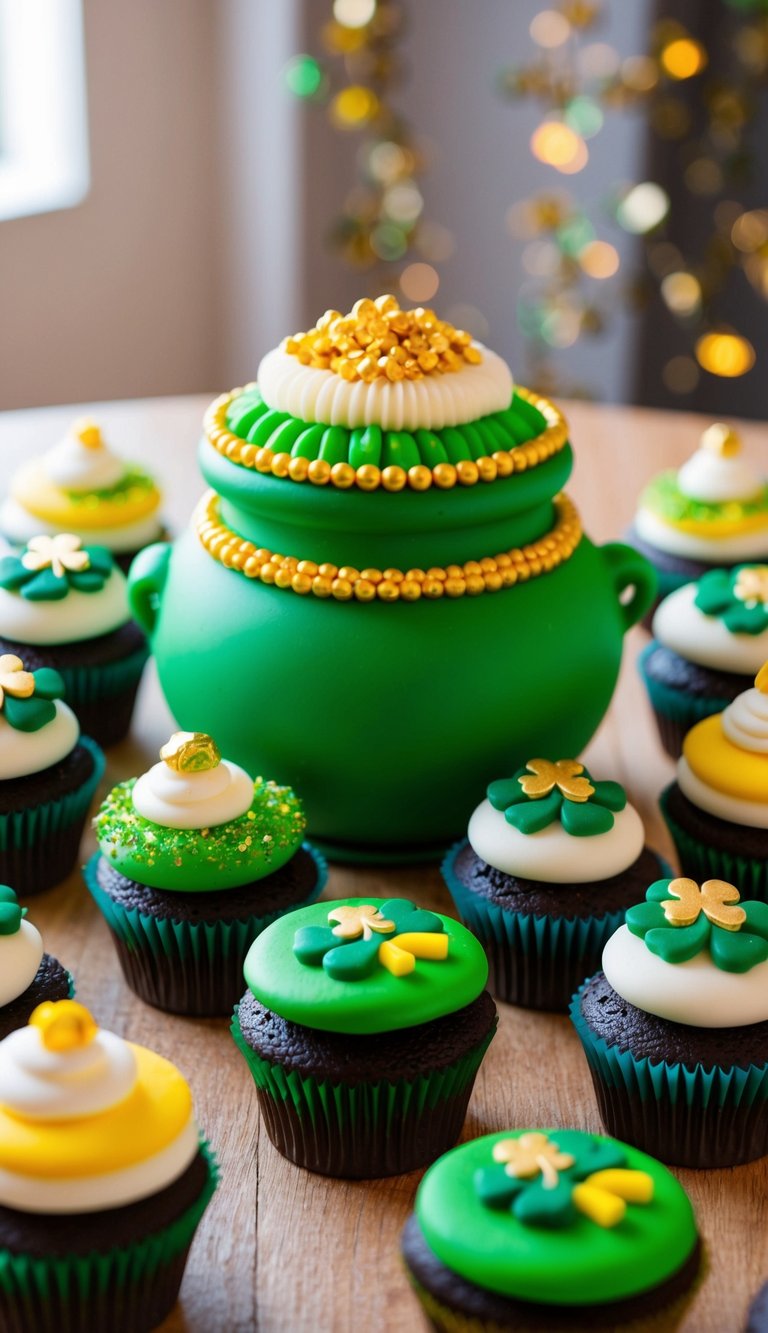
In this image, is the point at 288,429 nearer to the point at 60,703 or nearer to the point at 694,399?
the point at 60,703

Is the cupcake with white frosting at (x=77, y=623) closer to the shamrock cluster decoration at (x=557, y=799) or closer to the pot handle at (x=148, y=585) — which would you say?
the pot handle at (x=148, y=585)

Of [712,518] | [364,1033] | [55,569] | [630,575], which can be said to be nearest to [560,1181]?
[364,1033]

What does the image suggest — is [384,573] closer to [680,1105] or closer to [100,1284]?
[680,1105]

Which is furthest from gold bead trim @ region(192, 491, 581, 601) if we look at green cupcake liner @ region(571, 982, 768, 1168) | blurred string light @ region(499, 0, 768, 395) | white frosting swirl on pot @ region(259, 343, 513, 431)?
blurred string light @ region(499, 0, 768, 395)

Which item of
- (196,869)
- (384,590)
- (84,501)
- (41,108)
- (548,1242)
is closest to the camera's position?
(548,1242)

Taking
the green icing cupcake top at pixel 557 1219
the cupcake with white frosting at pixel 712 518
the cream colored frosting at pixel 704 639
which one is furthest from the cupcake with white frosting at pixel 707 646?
the green icing cupcake top at pixel 557 1219

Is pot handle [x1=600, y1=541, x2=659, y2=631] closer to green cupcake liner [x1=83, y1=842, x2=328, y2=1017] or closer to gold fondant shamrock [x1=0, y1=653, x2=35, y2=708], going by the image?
green cupcake liner [x1=83, y1=842, x2=328, y2=1017]
